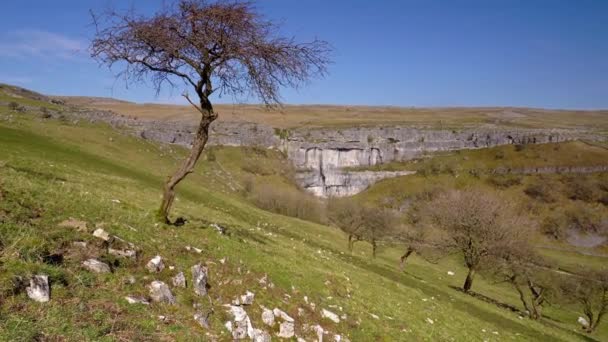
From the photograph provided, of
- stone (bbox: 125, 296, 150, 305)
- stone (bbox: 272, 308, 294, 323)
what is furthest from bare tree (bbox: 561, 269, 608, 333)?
stone (bbox: 125, 296, 150, 305)

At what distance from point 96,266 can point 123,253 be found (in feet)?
3.90

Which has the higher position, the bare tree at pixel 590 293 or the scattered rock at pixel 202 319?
the scattered rock at pixel 202 319

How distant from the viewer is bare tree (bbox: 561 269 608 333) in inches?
1935

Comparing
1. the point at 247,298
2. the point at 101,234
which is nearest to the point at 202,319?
the point at 247,298

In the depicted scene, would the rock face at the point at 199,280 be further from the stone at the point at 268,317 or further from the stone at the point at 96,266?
the stone at the point at 96,266

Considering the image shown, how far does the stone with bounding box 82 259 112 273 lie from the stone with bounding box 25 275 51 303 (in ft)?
4.36

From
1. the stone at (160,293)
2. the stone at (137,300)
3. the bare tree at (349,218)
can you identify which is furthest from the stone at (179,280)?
the bare tree at (349,218)

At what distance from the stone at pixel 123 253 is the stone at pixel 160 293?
4.16 ft

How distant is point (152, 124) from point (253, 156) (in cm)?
3448

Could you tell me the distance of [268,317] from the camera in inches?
450

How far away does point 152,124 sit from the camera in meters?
133

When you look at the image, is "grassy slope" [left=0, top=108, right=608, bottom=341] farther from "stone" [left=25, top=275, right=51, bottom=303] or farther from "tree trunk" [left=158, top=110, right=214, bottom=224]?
"tree trunk" [left=158, top=110, right=214, bottom=224]

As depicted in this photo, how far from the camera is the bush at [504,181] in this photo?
499 feet

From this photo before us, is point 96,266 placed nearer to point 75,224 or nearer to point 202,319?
point 75,224
